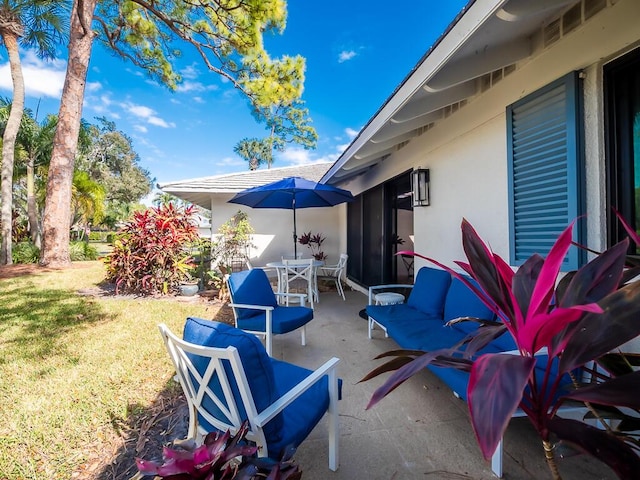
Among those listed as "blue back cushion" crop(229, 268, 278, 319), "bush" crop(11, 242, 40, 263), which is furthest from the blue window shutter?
"bush" crop(11, 242, 40, 263)

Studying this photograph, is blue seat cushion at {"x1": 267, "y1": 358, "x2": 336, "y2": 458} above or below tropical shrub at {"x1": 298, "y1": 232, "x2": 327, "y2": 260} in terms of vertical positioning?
below

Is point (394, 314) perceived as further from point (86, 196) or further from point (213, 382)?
point (86, 196)

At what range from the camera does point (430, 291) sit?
3.58m

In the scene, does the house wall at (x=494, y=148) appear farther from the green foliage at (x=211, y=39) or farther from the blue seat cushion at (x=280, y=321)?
the green foliage at (x=211, y=39)

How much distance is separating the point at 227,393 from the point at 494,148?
3.24 meters

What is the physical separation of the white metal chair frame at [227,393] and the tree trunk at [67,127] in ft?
31.6

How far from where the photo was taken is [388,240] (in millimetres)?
5801

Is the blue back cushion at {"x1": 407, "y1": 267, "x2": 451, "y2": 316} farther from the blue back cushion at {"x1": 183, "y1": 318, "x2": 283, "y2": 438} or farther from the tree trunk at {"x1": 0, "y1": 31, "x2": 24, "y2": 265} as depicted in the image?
the tree trunk at {"x1": 0, "y1": 31, "x2": 24, "y2": 265}

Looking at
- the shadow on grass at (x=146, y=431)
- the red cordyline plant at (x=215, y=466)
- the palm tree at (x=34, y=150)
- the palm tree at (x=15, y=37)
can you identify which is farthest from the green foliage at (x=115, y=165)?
the red cordyline plant at (x=215, y=466)

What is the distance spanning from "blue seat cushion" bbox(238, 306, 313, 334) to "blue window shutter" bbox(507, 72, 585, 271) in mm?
2378

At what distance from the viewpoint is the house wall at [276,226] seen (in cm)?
852

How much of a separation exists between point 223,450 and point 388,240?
5091 mm

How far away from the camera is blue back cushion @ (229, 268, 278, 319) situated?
3629 millimetres

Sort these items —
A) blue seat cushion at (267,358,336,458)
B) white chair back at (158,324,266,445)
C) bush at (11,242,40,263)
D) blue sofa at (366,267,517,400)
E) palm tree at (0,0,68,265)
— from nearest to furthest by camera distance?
white chair back at (158,324,266,445) → blue seat cushion at (267,358,336,458) → blue sofa at (366,267,517,400) → palm tree at (0,0,68,265) → bush at (11,242,40,263)
